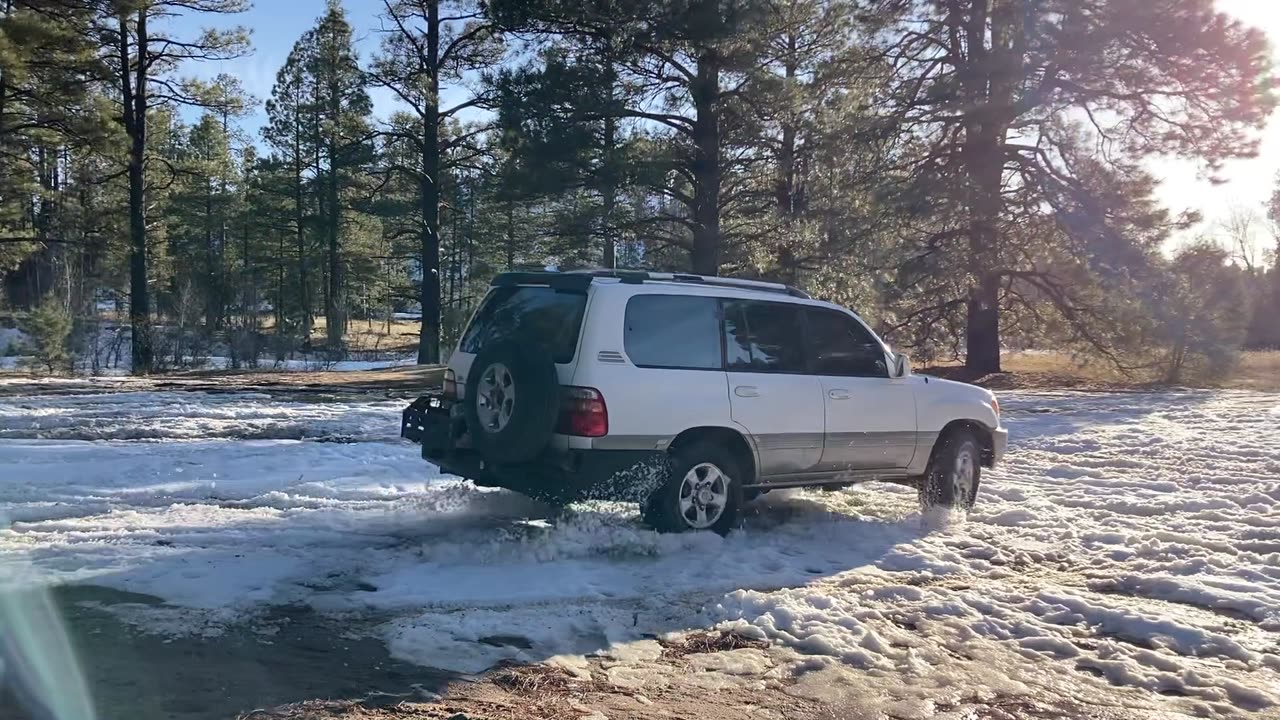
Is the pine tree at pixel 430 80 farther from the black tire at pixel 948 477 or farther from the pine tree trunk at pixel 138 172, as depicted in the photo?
the black tire at pixel 948 477

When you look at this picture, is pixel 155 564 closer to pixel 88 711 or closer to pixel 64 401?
pixel 88 711

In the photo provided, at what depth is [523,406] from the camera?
6.73 metres

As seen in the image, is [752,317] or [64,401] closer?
[752,317]

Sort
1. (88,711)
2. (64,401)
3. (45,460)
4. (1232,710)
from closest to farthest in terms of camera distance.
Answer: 1. (88,711)
2. (1232,710)
3. (45,460)
4. (64,401)

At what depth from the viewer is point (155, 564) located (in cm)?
652

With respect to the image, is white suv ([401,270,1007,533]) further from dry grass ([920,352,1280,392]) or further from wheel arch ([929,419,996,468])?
dry grass ([920,352,1280,392])

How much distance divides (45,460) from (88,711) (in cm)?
692

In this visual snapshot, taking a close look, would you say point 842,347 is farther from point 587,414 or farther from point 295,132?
point 295,132

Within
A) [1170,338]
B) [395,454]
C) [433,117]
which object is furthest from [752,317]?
[433,117]

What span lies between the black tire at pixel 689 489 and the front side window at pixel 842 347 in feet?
3.96

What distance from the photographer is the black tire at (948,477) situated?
8.98 metres

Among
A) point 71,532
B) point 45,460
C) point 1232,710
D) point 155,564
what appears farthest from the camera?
point 45,460

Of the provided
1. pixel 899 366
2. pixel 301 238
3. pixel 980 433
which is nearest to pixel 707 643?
pixel 899 366

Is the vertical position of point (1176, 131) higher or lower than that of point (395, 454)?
higher
